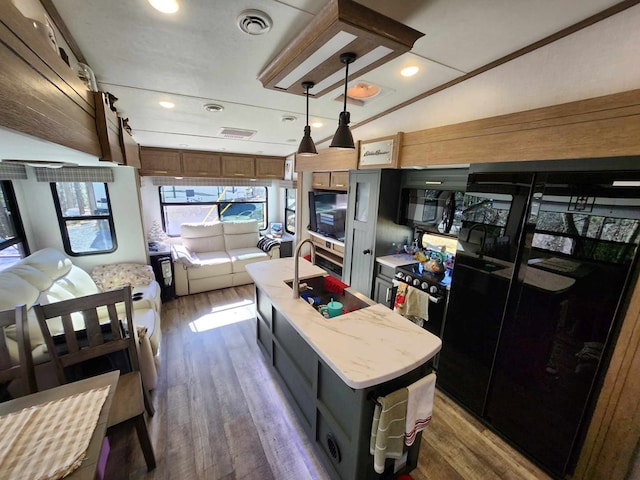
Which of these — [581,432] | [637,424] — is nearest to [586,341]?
[637,424]

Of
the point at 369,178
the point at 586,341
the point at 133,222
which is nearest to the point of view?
the point at 586,341

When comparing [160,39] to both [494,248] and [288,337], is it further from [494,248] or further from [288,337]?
[494,248]

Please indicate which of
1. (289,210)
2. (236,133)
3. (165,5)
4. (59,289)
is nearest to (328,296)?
(165,5)

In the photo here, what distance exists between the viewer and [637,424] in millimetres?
1239

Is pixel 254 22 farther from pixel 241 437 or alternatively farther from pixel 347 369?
pixel 241 437

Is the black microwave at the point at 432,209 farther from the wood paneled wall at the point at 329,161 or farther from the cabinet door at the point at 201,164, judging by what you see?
the cabinet door at the point at 201,164

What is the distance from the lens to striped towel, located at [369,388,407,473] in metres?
1.19

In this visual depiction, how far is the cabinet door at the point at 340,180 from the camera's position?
3296mm

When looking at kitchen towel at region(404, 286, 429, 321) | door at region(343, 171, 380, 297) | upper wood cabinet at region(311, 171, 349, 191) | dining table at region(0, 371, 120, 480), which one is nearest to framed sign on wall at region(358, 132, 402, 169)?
door at region(343, 171, 380, 297)

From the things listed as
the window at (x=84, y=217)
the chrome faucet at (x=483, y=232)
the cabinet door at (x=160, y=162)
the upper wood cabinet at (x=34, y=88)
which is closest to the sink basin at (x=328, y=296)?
the chrome faucet at (x=483, y=232)

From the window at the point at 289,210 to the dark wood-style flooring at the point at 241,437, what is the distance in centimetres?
317

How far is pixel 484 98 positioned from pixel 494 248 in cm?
106

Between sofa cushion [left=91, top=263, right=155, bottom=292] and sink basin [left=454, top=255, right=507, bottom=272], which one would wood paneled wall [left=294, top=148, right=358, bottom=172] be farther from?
sofa cushion [left=91, top=263, right=155, bottom=292]

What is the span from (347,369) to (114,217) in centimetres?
362
